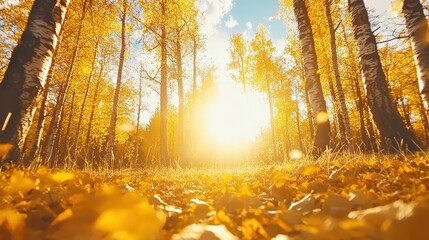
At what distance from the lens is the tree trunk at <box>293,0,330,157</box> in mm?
6297

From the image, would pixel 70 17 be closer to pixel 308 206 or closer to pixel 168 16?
pixel 168 16

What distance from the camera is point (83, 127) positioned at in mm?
22453

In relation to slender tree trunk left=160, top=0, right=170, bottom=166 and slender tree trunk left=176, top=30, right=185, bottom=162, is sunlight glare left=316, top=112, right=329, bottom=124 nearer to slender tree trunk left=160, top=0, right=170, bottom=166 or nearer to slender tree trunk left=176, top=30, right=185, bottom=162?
slender tree trunk left=160, top=0, right=170, bottom=166

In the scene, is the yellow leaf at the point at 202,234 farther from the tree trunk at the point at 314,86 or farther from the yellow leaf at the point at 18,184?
the tree trunk at the point at 314,86

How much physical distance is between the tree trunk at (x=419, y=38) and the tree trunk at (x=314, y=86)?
184 centimetres

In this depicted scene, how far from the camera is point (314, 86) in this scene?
21.9 ft

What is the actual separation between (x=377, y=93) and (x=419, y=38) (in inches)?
47.2

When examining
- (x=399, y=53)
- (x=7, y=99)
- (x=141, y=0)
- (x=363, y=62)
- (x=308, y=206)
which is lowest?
(x=308, y=206)

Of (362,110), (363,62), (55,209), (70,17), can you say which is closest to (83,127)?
(70,17)

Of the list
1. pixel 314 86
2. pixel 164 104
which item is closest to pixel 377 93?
pixel 314 86

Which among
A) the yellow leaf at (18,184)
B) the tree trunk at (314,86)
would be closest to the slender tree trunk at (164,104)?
the tree trunk at (314,86)

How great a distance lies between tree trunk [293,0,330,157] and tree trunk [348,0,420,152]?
1111 mm

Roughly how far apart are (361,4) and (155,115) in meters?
32.9

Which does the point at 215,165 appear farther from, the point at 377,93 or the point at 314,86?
the point at 377,93
